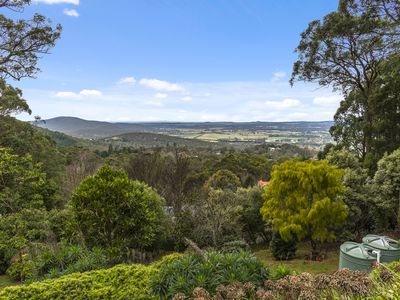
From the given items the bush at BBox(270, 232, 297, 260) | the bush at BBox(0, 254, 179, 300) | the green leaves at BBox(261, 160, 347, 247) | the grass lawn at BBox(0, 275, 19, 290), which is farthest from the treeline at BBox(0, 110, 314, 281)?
the green leaves at BBox(261, 160, 347, 247)

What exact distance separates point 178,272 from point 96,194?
19.3 ft

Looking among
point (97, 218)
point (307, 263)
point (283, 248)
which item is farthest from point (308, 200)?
point (97, 218)

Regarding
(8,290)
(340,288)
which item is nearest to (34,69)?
(8,290)

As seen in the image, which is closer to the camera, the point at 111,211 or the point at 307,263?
the point at 111,211

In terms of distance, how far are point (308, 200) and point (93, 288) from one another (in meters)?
9.12

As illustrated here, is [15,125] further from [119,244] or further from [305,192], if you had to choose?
[305,192]

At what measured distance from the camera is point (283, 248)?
13.8 m

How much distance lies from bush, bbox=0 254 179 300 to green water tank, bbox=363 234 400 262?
6575 millimetres

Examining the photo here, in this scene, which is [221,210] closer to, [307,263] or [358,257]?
[307,263]

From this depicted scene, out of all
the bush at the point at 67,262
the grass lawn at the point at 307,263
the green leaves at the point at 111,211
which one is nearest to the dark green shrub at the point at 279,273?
the bush at the point at 67,262

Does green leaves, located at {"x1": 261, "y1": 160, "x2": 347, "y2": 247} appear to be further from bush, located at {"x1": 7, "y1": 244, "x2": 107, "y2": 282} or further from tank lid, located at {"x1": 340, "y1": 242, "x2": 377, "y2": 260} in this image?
bush, located at {"x1": 7, "y1": 244, "x2": 107, "y2": 282}

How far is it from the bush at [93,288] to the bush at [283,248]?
8592 millimetres

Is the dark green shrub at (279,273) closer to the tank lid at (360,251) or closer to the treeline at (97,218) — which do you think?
the treeline at (97,218)

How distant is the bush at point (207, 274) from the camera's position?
4719 mm
